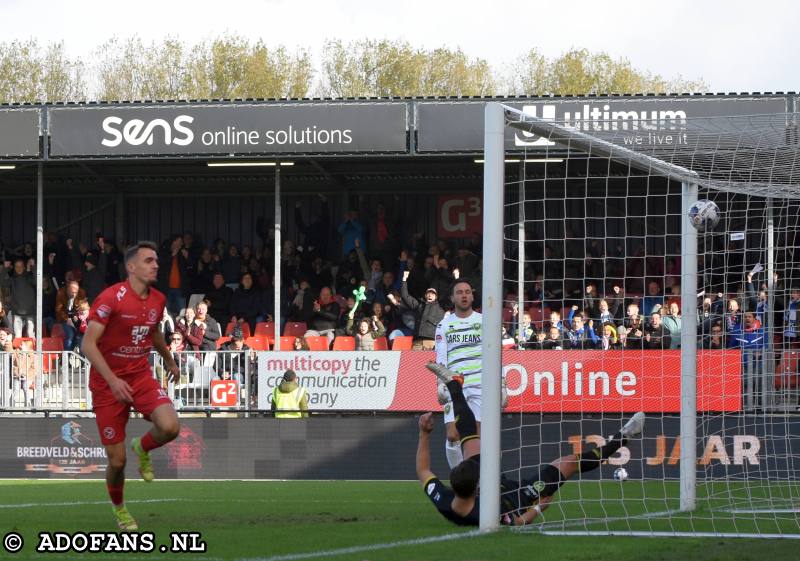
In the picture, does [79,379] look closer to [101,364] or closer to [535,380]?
[535,380]

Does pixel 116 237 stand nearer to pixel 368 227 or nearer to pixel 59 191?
pixel 59 191

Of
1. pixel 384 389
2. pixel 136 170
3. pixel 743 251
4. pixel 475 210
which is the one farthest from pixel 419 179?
pixel 743 251

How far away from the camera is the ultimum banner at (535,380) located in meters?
17.9

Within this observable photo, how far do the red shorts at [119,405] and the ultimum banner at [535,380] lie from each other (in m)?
8.70

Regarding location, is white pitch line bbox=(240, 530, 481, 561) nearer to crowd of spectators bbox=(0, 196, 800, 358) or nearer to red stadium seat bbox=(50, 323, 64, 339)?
crowd of spectators bbox=(0, 196, 800, 358)

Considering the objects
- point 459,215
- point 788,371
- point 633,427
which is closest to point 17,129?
point 459,215

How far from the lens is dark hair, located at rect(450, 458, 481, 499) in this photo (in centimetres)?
869

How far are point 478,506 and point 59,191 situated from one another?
69.0 feet

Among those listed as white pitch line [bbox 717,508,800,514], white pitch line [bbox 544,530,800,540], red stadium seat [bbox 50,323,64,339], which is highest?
red stadium seat [bbox 50,323,64,339]

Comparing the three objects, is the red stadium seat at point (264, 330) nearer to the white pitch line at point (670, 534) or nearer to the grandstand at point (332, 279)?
the grandstand at point (332, 279)

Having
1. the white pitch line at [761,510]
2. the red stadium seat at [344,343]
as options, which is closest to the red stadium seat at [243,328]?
the red stadium seat at [344,343]

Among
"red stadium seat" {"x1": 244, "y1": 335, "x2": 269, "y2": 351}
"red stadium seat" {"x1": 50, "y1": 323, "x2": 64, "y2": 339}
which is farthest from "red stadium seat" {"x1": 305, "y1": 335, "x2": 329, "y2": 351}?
"red stadium seat" {"x1": 50, "y1": 323, "x2": 64, "y2": 339}

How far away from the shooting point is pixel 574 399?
19.0 metres

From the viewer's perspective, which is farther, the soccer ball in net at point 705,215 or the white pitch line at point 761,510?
the white pitch line at point 761,510
